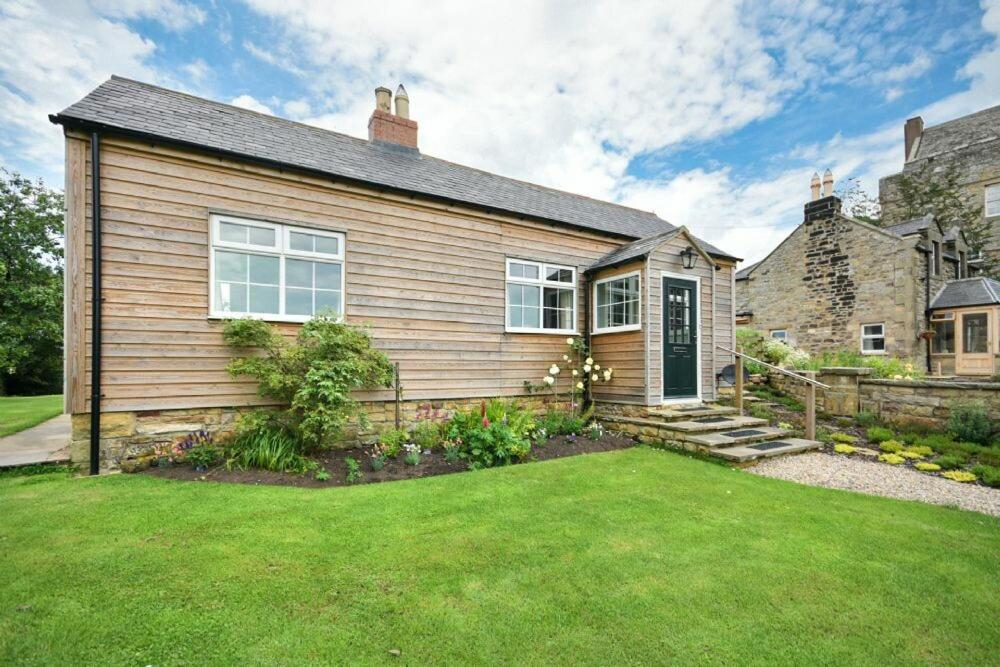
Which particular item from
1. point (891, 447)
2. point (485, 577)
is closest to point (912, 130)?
point (891, 447)

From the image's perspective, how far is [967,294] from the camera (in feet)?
46.5

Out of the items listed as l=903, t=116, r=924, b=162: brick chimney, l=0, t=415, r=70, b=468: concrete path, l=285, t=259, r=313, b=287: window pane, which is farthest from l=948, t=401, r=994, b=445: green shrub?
l=903, t=116, r=924, b=162: brick chimney

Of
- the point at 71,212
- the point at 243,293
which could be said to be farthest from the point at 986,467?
the point at 71,212

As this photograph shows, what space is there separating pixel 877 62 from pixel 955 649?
46.2ft

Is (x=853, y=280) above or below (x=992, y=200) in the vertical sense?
below

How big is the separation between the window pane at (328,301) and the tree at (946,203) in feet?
78.1

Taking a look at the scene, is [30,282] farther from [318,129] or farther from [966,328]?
[966,328]

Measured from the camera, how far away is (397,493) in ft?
14.3

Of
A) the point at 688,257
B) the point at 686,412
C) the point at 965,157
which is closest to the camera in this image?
the point at 686,412

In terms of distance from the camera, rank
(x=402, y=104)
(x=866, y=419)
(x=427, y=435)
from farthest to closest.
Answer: (x=402, y=104)
(x=866, y=419)
(x=427, y=435)

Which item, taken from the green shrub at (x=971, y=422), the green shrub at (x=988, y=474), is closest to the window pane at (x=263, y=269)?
the green shrub at (x=988, y=474)

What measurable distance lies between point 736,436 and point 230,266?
8244 mm

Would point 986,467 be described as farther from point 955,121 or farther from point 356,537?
point 955,121

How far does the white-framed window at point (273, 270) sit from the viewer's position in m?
5.70
